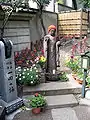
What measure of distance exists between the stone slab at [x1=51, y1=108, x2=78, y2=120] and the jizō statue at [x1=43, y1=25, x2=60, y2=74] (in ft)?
5.30

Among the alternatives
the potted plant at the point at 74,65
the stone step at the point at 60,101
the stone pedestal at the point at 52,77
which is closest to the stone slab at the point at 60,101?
the stone step at the point at 60,101

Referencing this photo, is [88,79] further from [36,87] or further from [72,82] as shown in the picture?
[36,87]

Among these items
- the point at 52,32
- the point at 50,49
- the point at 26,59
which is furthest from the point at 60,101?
the point at 26,59

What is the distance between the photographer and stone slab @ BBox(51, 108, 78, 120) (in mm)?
4793

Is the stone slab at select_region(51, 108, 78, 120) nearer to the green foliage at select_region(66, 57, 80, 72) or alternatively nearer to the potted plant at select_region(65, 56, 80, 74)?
the potted plant at select_region(65, 56, 80, 74)

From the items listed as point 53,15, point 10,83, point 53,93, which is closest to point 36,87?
point 53,93

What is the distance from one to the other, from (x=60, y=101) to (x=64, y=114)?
525mm

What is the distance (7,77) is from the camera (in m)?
4.91

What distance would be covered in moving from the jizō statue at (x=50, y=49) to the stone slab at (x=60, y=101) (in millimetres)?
1069

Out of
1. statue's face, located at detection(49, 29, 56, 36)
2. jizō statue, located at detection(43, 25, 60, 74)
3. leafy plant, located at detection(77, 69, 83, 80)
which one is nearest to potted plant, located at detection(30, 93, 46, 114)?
jizō statue, located at detection(43, 25, 60, 74)

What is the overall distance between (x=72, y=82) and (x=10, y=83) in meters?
2.22

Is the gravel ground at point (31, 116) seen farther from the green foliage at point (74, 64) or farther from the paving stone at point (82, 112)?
the green foliage at point (74, 64)

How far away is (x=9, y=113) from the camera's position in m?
4.95

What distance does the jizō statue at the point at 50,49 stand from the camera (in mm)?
6273
